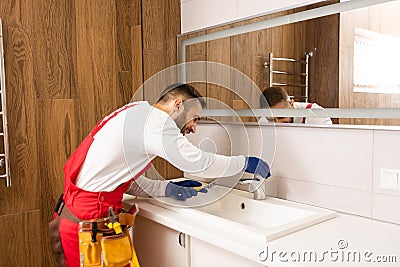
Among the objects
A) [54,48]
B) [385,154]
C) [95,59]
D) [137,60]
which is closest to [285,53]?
[385,154]

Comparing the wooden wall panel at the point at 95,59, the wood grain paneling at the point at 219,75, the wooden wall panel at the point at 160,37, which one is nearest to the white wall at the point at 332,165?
the wood grain paneling at the point at 219,75

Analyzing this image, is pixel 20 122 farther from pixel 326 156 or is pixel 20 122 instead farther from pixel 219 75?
pixel 326 156

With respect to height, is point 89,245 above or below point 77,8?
below

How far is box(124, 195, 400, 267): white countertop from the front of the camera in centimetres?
108

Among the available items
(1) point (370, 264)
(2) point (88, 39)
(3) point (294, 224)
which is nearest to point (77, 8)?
(2) point (88, 39)

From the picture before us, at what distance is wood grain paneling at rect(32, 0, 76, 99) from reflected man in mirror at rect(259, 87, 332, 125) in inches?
41.6

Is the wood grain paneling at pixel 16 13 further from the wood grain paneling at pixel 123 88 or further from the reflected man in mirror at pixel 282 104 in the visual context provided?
the reflected man in mirror at pixel 282 104

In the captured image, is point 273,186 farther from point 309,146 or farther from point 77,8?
point 77,8

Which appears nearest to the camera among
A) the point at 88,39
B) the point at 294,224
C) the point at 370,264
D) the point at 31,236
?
the point at 370,264

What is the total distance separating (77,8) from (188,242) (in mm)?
1425

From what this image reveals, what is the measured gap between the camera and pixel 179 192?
68.2 inches

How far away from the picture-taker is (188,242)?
4.74 feet

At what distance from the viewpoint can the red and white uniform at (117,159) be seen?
147cm

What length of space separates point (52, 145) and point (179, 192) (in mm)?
779
